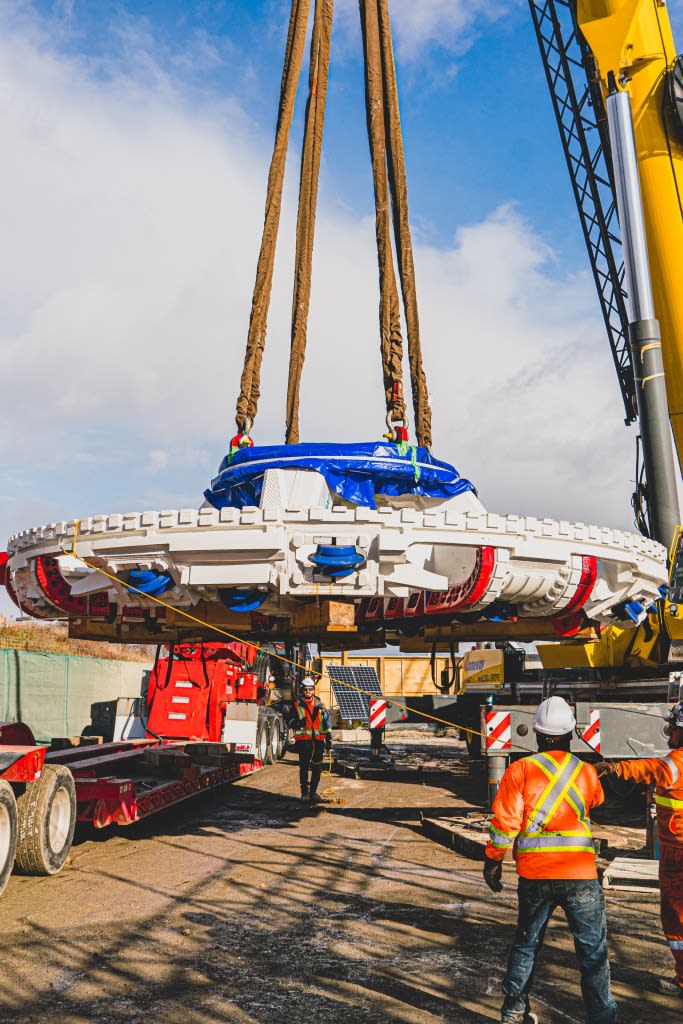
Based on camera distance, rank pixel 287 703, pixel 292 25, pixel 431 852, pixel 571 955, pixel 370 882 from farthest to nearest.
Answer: pixel 287 703, pixel 431 852, pixel 370 882, pixel 292 25, pixel 571 955

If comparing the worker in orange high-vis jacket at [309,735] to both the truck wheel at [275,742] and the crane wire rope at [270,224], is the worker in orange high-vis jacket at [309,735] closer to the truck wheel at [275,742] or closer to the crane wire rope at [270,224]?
the crane wire rope at [270,224]

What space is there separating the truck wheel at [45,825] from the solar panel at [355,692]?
10411 millimetres

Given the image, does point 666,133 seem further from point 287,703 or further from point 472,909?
point 287,703

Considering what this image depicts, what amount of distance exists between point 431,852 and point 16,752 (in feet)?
15.6

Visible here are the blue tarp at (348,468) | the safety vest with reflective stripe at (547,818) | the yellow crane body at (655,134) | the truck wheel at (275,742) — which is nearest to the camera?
the safety vest with reflective stripe at (547,818)

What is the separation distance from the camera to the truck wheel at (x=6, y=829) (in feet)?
25.9

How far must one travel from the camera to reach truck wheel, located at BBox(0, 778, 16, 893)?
7898 millimetres

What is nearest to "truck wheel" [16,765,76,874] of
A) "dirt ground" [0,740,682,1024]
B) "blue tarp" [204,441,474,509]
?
"dirt ground" [0,740,682,1024]

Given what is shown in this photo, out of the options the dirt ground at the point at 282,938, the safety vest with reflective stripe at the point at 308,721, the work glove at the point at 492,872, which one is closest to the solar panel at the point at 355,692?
the safety vest with reflective stripe at the point at 308,721

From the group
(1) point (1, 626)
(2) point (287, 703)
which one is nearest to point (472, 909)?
(2) point (287, 703)

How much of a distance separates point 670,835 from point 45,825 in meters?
5.99

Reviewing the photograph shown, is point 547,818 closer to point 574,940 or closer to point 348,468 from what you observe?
point 574,940

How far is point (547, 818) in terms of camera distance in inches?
186

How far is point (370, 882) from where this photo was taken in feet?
27.7
